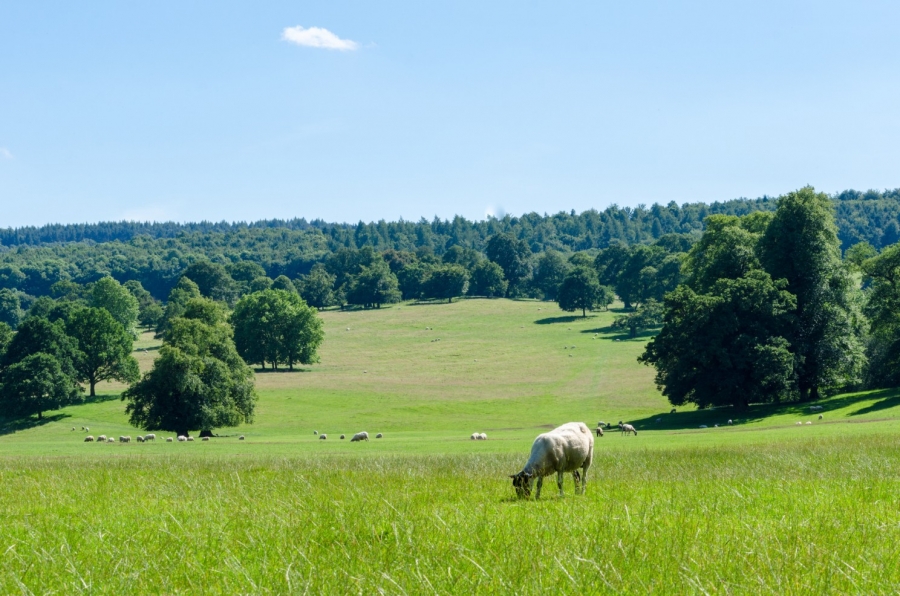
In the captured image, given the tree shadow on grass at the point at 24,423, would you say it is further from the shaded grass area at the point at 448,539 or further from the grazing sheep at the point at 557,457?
the grazing sheep at the point at 557,457

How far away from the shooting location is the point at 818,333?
2488 inches

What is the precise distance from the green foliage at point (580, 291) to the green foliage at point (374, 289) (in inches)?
1880

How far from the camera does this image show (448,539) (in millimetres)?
8461

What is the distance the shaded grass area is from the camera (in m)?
6.55

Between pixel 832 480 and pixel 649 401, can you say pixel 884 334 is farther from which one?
pixel 832 480

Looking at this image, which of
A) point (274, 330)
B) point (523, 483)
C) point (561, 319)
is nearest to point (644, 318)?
point (561, 319)

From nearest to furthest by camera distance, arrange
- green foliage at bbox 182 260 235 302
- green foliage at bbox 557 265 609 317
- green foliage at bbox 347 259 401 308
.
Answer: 1. green foliage at bbox 557 265 609 317
2. green foliage at bbox 347 259 401 308
3. green foliage at bbox 182 260 235 302

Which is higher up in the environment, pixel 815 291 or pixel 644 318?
pixel 815 291

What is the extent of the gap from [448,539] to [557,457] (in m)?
7.64

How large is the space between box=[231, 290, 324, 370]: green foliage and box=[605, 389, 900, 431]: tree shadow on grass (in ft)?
197

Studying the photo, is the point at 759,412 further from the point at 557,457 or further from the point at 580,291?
the point at 580,291

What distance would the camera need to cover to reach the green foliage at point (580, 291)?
160 m

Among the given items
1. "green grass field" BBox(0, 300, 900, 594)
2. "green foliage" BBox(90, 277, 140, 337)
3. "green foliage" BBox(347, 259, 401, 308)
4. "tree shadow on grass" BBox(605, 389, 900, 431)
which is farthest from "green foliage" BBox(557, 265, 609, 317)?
"green grass field" BBox(0, 300, 900, 594)

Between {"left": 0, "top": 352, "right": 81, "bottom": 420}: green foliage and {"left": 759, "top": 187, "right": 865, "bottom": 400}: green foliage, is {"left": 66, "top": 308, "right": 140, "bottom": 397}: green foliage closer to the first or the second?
{"left": 0, "top": 352, "right": 81, "bottom": 420}: green foliage
